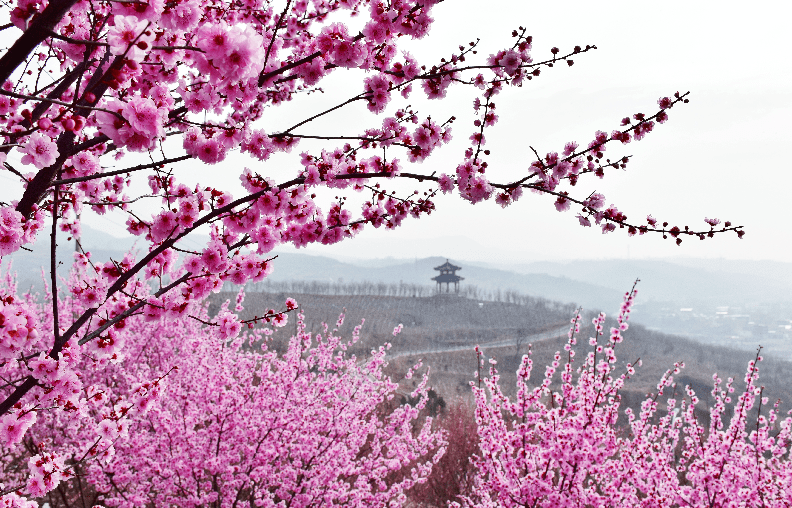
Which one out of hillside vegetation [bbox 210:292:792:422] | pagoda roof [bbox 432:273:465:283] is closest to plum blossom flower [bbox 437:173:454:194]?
hillside vegetation [bbox 210:292:792:422]

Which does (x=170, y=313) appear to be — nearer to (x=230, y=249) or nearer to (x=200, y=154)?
(x=230, y=249)

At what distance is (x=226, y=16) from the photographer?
3609 millimetres

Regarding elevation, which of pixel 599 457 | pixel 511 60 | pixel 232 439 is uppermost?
pixel 511 60

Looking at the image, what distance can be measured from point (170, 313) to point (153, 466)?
15.2ft

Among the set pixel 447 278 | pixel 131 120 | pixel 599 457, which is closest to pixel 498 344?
pixel 447 278

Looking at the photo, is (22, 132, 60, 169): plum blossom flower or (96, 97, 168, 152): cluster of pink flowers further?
(22, 132, 60, 169): plum blossom flower

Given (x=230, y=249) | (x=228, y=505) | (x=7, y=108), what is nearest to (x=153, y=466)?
(x=228, y=505)

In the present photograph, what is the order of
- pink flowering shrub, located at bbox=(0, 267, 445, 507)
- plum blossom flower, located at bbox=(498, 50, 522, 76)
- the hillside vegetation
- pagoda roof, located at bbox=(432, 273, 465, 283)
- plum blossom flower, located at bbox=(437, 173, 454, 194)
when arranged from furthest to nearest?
pagoda roof, located at bbox=(432, 273, 465, 283)
the hillside vegetation
pink flowering shrub, located at bbox=(0, 267, 445, 507)
plum blossom flower, located at bbox=(498, 50, 522, 76)
plum blossom flower, located at bbox=(437, 173, 454, 194)

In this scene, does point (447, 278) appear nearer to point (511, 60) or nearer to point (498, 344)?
point (498, 344)

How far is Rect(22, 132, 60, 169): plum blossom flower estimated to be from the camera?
204 cm

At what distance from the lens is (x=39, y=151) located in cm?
207

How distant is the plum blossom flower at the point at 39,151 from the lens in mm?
2045

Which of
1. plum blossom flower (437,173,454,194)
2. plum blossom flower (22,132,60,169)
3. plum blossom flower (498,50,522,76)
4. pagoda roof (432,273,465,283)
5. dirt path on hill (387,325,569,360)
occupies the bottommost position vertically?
dirt path on hill (387,325,569,360)

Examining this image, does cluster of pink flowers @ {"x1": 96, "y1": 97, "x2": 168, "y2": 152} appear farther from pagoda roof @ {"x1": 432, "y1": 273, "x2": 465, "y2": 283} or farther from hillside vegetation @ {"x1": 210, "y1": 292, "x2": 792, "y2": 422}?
pagoda roof @ {"x1": 432, "y1": 273, "x2": 465, "y2": 283}
